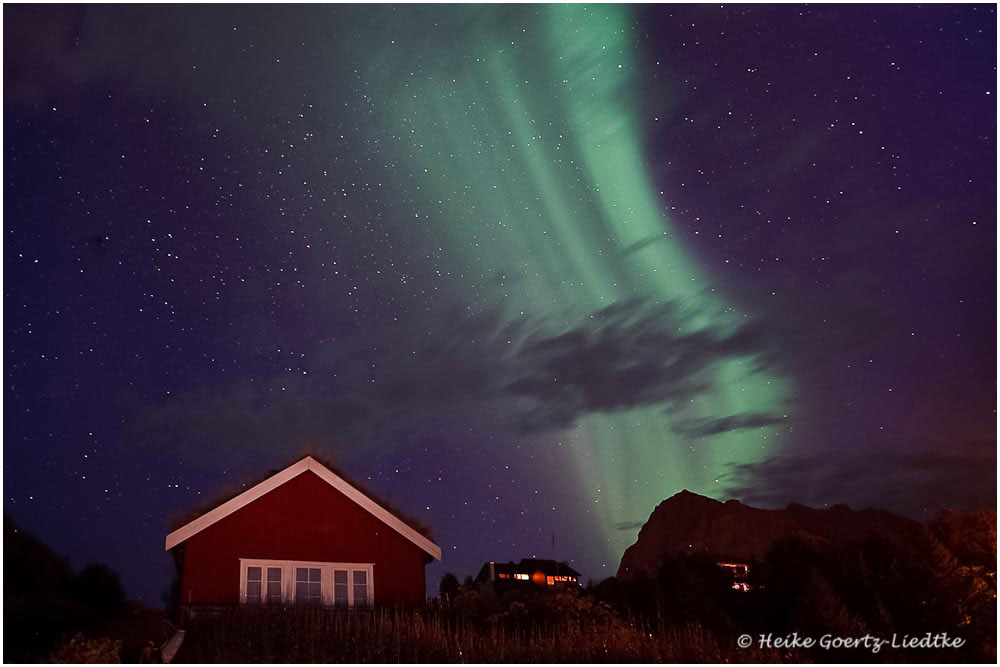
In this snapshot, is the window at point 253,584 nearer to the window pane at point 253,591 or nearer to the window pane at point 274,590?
the window pane at point 253,591

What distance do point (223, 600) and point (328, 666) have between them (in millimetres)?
8142

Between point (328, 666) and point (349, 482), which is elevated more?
point (349, 482)

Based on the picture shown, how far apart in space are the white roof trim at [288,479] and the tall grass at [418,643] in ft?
10.3

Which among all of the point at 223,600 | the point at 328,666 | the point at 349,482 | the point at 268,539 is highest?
the point at 349,482

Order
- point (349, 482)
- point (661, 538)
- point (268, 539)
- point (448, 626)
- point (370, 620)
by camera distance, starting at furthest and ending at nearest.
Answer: point (661, 538)
point (349, 482)
point (268, 539)
point (370, 620)
point (448, 626)

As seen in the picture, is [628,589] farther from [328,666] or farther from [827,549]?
[328,666]

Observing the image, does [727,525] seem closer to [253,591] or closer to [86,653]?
[253,591]

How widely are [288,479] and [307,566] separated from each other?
2.44m

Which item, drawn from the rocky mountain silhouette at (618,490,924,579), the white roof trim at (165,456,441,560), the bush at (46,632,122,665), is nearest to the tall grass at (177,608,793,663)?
the bush at (46,632,122,665)

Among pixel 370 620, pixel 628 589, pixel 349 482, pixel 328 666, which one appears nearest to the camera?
pixel 328 666

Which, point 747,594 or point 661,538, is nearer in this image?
point 747,594

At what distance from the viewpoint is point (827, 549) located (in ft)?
79.3

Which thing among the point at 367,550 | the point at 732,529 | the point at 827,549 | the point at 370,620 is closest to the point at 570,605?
the point at 370,620

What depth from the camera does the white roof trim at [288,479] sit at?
2219 centimetres
